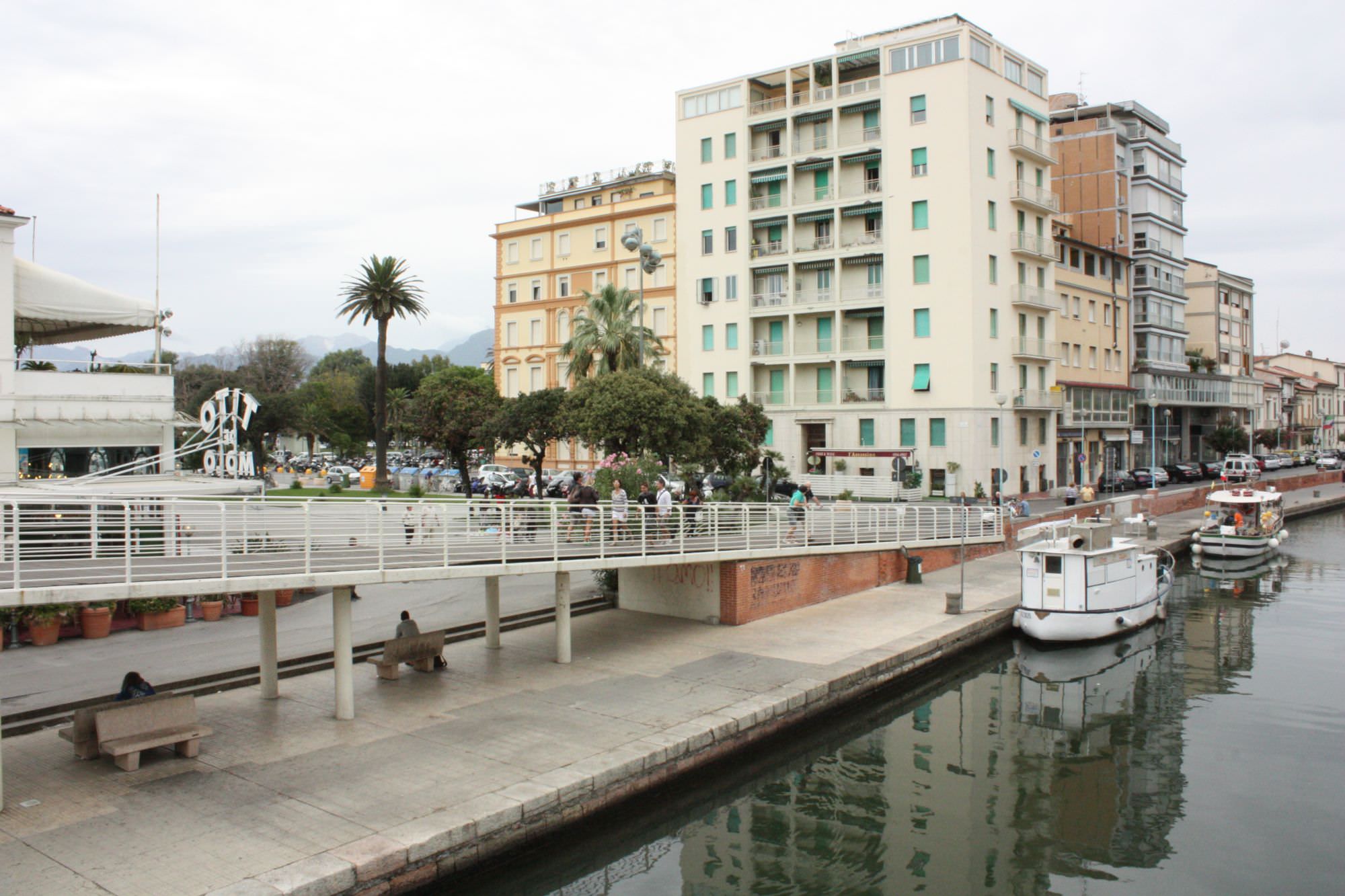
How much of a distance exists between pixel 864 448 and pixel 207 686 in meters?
43.9

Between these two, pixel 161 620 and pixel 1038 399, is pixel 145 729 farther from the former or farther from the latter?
pixel 1038 399

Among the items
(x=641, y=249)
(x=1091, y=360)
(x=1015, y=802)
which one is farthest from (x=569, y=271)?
(x=1015, y=802)

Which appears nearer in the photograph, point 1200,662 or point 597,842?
point 597,842

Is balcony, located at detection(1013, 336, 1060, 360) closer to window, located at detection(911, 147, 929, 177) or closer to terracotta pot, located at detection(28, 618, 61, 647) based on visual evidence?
window, located at detection(911, 147, 929, 177)

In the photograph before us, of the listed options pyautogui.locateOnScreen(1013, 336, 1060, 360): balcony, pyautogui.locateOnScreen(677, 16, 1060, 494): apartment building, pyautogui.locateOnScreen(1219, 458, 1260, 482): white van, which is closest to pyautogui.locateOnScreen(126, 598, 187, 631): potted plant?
pyautogui.locateOnScreen(677, 16, 1060, 494): apartment building

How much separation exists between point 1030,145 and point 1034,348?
11908 mm

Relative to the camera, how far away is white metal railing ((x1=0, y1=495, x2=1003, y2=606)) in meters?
11.1

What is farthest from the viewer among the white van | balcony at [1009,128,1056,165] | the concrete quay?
the white van

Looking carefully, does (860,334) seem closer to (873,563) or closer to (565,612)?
(873,563)

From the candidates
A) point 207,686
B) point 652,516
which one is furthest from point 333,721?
point 652,516

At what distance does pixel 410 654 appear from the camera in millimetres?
16000

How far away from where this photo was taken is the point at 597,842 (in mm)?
11602

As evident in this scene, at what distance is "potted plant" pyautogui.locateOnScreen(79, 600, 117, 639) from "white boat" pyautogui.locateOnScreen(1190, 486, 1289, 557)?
39.2m

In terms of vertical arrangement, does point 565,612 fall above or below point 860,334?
below
